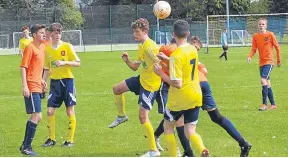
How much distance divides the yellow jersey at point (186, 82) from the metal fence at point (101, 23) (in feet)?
147

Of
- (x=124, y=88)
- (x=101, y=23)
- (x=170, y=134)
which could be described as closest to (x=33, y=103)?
(x=124, y=88)

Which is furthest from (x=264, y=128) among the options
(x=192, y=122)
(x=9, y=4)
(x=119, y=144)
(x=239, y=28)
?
(x=9, y=4)

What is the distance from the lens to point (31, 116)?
9211mm

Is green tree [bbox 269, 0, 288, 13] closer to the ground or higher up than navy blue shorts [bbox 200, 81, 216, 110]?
higher up

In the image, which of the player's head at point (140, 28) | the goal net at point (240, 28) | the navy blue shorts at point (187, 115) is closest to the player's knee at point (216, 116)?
the navy blue shorts at point (187, 115)

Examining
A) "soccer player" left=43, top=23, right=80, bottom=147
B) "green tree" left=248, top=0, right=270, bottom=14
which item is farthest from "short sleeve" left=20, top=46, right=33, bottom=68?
"green tree" left=248, top=0, right=270, bottom=14

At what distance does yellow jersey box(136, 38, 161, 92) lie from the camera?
884 cm

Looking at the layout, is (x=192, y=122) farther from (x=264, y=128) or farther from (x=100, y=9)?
(x=100, y=9)

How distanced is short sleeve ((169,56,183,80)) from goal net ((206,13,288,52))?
136 ft

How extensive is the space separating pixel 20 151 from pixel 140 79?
2.20 m

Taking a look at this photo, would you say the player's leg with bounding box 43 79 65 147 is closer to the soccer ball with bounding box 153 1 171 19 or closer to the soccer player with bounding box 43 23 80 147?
the soccer player with bounding box 43 23 80 147

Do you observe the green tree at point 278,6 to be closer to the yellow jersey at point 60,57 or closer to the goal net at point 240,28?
the goal net at point 240,28

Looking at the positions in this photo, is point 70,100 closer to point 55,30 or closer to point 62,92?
point 62,92

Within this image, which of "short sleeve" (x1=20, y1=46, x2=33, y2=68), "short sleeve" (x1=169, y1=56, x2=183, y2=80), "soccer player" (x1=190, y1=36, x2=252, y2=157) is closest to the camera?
"short sleeve" (x1=169, y1=56, x2=183, y2=80)
